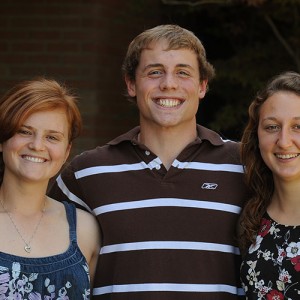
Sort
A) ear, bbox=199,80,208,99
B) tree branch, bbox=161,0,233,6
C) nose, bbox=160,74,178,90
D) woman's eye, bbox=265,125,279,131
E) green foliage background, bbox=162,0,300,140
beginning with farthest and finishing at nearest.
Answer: green foliage background, bbox=162,0,300,140
tree branch, bbox=161,0,233,6
ear, bbox=199,80,208,99
nose, bbox=160,74,178,90
woman's eye, bbox=265,125,279,131

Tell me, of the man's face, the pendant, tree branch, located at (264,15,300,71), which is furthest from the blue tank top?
tree branch, located at (264,15,300,71)

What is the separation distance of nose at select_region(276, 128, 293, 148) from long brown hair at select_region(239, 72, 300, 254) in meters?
0.22

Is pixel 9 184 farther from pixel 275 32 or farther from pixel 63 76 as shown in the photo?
pixel 275 32

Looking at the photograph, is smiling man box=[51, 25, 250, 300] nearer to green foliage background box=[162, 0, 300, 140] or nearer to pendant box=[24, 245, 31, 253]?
pendant box=[24, 245, 31, 253]

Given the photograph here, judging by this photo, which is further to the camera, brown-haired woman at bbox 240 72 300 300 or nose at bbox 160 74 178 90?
nose at bbox 160 74 178 90

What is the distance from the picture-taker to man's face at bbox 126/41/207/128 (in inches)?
171

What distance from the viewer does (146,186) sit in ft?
13.9

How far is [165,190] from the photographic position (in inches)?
Result: 165

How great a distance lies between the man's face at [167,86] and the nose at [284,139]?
0.62m

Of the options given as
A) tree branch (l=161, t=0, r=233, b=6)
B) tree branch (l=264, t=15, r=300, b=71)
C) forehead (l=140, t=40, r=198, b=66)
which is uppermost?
tree branch (l=161, t=0, r=233, b=6)

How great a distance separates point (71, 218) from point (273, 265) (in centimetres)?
103

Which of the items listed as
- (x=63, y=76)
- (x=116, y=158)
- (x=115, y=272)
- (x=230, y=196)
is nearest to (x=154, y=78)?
(x=116, y=158)

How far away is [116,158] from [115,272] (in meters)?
0.63

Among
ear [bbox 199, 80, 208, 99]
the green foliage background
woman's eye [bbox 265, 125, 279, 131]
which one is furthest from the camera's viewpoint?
the green foliage background
